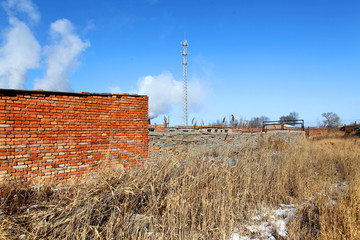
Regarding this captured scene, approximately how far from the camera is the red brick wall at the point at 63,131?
5.96 metres

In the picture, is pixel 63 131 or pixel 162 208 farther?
pixel 63 131

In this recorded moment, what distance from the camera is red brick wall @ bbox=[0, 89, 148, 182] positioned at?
19.6 feet

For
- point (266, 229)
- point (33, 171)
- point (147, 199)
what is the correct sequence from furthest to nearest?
point (33, 171)
point (147, 199)
point (266, 229)

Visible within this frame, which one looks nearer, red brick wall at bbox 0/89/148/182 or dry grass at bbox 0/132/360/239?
dry grass at bbox 0/132/360/239

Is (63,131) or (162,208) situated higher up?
(63,131)

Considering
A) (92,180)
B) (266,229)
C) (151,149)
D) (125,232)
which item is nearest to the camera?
(125,232)

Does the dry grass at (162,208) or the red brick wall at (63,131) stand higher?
the red brick wall at (63,131)

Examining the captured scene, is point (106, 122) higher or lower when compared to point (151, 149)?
higher

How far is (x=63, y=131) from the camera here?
6621 mm

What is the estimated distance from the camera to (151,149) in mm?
8266

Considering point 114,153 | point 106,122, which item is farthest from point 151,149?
point 106,122

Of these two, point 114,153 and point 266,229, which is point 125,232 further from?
point 114,153

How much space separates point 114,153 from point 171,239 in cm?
560

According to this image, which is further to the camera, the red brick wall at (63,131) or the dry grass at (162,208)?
the red brick wall at (63,131)
